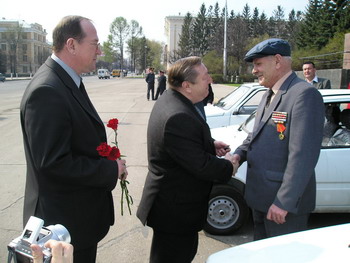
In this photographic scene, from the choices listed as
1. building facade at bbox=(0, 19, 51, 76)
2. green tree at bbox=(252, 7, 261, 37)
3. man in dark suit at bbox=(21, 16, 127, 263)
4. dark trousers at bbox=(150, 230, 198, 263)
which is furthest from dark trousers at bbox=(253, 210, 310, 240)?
building facade at bbox=(0, 19, 51, 76)

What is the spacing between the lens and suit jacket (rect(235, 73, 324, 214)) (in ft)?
6.91

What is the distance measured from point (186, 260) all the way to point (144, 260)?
48.2 inches

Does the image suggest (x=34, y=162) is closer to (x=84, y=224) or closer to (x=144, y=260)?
(x=84, y=224)

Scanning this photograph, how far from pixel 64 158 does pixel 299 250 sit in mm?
1432

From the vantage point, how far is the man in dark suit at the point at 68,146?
169cm

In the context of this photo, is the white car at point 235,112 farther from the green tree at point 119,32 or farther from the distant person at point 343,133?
the green tree at point 119,32

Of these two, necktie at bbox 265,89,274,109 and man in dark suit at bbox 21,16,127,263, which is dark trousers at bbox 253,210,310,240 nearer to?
necktie at bbox 265,89,274,109

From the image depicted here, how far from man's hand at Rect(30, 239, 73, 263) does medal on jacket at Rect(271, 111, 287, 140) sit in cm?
165

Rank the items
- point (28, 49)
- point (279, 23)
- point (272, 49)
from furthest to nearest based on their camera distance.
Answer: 1. point (28, 49)
2. point (279, 23)
3. point (272, 49)

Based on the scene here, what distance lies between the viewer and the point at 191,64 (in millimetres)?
2273

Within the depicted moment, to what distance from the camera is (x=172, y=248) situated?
2.34 metres

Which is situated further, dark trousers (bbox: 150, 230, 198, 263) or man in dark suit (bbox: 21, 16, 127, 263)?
dark trousers (bbox: 150, 230, 198, 263)

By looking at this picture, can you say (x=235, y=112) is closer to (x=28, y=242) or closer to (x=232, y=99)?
(x=232, y=99)

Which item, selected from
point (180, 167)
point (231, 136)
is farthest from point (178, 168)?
point (231, 136)
